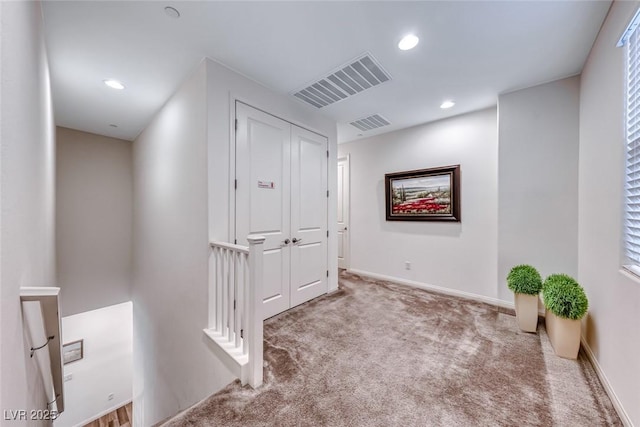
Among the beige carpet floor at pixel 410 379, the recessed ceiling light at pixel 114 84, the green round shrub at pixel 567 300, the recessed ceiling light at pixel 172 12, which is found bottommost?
the beige carpet floor at pixel 410 379

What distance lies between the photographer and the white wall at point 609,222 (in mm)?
1330

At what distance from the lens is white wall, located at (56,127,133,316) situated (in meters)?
3.94

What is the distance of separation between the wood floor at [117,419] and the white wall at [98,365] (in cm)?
9

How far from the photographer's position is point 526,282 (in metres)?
2.29

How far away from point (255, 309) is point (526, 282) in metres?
2.55

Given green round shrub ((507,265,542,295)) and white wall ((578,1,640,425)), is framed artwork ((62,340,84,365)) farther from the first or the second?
white wall ((578,1,640,425))

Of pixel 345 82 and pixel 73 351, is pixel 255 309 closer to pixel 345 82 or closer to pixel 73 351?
pixel 345 82

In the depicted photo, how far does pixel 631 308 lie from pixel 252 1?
2960mm

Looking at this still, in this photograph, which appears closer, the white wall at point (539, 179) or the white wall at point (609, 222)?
the white wall at point (609, 222)

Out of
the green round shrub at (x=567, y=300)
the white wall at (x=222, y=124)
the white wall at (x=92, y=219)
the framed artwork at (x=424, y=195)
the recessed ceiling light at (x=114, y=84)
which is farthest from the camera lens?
the white wall at (x=92, y=219)

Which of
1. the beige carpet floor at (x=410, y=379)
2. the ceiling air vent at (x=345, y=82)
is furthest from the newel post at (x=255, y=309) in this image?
the ceiling air vent at (x=345, y=82)

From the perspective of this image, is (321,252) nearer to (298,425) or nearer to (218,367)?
(218,367)

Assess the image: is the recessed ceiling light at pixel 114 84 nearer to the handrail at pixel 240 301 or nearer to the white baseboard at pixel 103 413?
the handrail at pixel 240 301

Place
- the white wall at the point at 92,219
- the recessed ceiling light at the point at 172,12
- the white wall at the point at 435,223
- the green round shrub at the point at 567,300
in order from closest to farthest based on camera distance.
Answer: the recessed ceiling light at the point at 172,12 → the green round shrub at the point at 567,300 → the white wall at the point at 435,223 → the white wall at the point at 92,219
